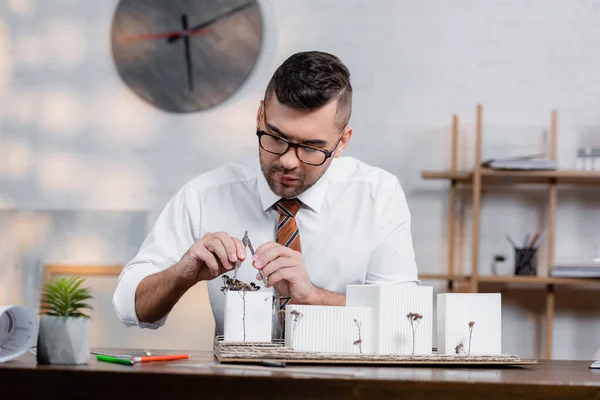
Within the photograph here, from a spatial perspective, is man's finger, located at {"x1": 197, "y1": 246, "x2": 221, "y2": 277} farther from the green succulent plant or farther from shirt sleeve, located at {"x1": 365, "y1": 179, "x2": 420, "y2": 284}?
shirt sleeve, located at {"x1": 365, "y1": 179, "x2": 420, "y2": 284}

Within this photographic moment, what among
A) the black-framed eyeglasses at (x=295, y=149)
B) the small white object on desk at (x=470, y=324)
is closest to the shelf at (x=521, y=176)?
the black-framed eyeglasses at (x=295, y=149)

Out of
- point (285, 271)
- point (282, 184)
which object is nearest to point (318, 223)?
point (282, 184)

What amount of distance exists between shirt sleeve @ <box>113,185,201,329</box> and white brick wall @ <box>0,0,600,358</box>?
1321 millimetres

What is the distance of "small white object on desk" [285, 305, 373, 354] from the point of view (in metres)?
1.39

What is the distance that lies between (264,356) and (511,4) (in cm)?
266

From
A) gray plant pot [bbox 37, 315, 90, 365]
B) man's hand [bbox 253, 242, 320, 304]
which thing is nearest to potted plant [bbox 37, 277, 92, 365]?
gray plant pot [bbox 37, 315, 90, 365]

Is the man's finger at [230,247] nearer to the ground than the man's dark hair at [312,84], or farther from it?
nearer to the ground

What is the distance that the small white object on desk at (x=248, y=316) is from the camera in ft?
4.84

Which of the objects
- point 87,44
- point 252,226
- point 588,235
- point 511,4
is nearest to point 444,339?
point 252,226

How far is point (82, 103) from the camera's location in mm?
3605

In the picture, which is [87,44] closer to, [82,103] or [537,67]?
[82,103]

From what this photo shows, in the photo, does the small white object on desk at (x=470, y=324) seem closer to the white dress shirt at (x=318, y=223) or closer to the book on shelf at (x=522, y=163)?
the white dress shirt at (x=318, y=223)

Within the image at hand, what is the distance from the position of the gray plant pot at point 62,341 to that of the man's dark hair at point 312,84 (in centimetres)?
84

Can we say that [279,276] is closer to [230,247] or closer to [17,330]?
[230,247]
